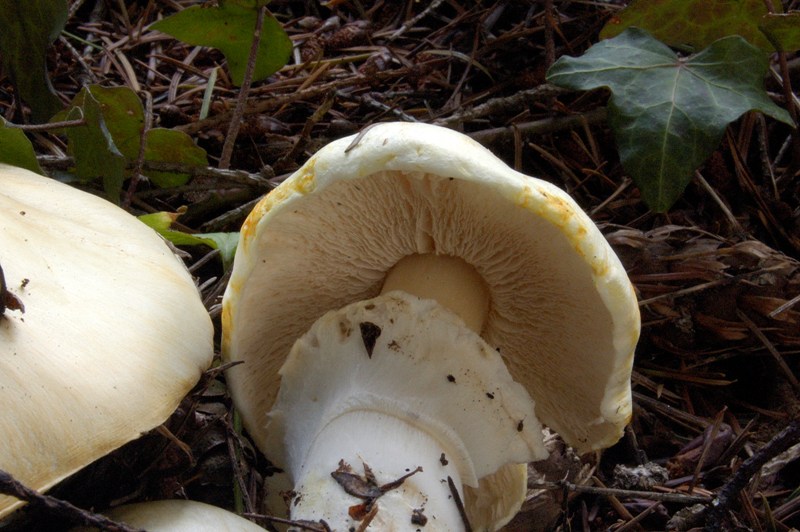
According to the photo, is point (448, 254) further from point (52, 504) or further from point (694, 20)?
point (694, 20)

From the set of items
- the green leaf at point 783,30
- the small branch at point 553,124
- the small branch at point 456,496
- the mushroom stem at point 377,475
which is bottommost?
the small branch at point 456,496

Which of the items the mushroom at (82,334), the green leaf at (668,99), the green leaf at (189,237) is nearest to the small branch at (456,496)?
the mushroom at (82,334)

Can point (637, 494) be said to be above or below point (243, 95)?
below

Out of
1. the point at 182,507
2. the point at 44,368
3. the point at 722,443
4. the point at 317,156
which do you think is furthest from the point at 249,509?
the point at 722,443

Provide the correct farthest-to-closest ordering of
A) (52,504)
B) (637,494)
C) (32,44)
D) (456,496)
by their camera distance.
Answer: (32,44), (637,494), (456,496), (52,504)

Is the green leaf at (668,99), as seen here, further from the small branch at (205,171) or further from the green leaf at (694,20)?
the small branch at (205,171)

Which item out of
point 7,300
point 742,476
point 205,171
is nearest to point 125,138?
point 205,171

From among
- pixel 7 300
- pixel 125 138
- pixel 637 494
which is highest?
Result: pixel 7 300
